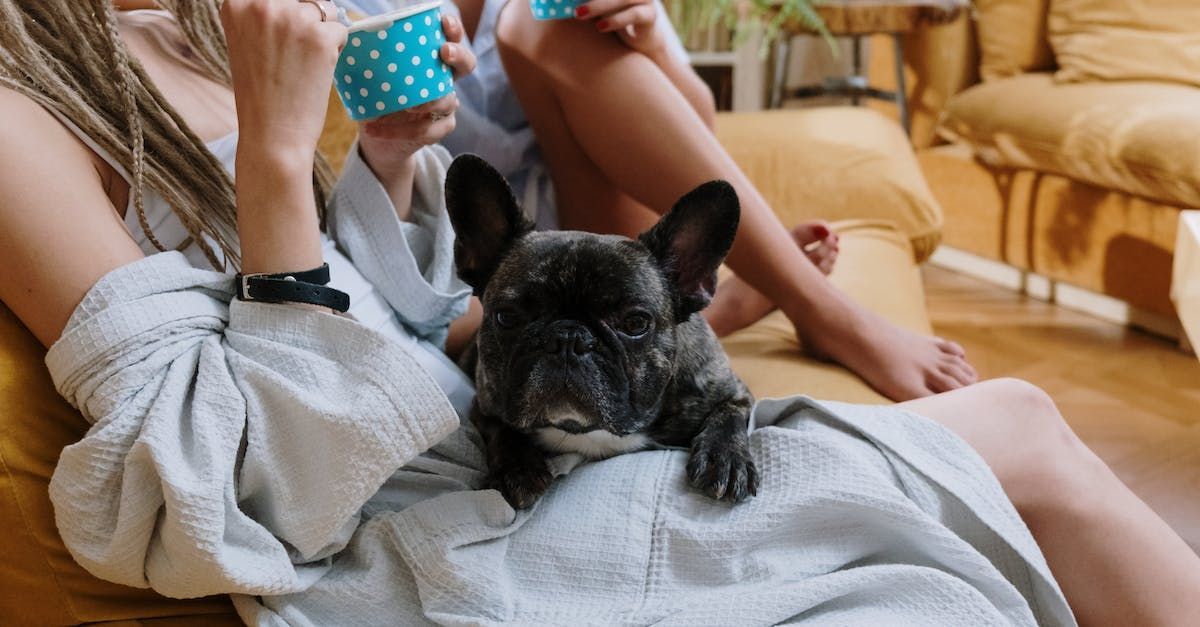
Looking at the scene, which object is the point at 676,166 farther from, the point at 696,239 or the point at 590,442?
the point at 590,442

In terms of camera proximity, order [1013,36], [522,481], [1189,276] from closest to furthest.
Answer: [522,481]
[1189,276]
[1013,36]

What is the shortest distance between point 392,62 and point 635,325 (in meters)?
0.31

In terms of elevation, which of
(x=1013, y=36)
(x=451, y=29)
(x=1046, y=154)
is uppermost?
(x=451, y=29)

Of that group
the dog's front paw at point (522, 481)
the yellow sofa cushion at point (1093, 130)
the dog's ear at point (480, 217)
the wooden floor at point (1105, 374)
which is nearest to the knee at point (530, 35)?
the dog's ear at point (480, 217)

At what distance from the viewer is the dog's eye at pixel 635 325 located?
957 millimetres

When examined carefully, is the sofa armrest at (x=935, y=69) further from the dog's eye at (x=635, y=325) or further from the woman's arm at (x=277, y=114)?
the woman's arm at (x=277, y=114)

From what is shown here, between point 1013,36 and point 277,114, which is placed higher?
point 277,114

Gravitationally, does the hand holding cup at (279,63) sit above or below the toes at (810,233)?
above

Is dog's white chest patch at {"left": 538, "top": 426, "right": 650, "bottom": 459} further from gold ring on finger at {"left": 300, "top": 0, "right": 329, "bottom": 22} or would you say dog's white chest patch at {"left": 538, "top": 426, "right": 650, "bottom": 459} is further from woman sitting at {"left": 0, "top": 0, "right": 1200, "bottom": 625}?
gold ring on finger at {"left": 300, "top": 0, "right": 329, "bottom": 22}

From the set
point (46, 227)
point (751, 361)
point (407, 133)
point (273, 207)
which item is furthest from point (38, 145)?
point (751, 361)

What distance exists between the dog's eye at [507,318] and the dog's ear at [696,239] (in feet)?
0.48

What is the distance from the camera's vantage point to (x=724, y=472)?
873 millimetres

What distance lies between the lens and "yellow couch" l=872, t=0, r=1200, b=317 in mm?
2262

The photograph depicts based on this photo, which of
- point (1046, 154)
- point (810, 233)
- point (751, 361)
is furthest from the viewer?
point (1046, 154)
